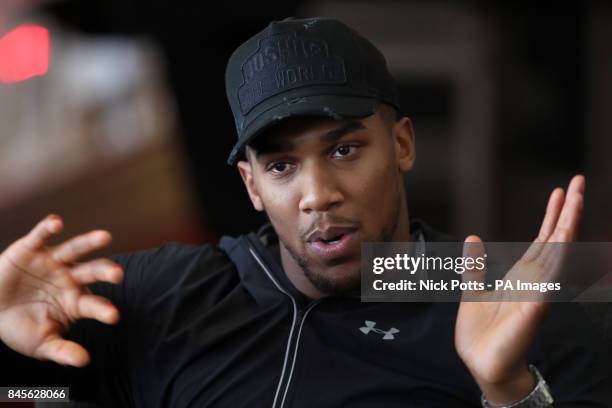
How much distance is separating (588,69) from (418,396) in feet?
11.9

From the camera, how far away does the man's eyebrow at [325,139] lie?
49.3 inches

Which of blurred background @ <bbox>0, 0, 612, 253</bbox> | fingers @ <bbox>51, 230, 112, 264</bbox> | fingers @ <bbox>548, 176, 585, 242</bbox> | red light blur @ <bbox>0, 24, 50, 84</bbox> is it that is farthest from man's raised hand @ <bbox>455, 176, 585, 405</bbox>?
blurred background @ <bbox>0, 0, 612, 253</bbox>

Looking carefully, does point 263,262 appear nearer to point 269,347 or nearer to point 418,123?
point 269,347

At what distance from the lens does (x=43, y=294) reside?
4.10 feet

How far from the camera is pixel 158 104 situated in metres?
5.05

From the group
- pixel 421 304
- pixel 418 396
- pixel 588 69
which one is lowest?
pixel 418 396

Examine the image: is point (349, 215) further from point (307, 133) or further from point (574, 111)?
point (574, 111)

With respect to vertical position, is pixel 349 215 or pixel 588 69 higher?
pixel 588 69

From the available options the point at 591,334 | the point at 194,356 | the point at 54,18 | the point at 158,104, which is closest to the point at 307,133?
the point at 194,356

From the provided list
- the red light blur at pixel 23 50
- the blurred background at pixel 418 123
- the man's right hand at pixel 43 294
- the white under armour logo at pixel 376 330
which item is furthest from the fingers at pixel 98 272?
the blurred background at pixel 418 123

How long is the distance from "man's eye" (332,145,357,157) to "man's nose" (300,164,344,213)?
0.04 meters

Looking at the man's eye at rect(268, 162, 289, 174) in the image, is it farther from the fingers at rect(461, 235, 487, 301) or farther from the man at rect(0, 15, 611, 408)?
the fingers at rect(461, 235, 487, 301)

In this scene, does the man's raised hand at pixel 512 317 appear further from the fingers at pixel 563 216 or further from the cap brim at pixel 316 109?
the cap brim at pixel 316 109

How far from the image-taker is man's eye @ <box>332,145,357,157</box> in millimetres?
1268
